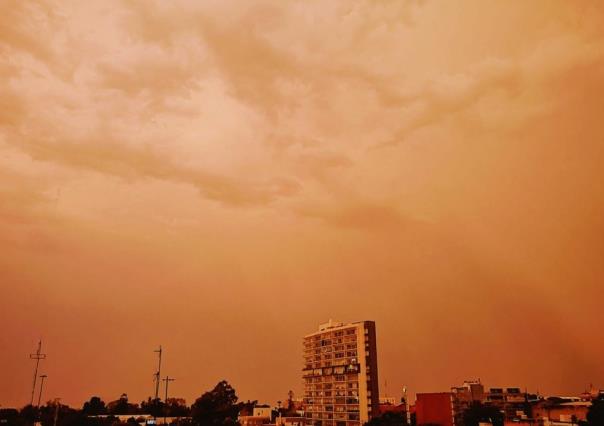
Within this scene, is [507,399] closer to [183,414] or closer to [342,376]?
[342,376]

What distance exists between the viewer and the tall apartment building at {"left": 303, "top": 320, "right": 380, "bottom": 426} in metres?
81.1

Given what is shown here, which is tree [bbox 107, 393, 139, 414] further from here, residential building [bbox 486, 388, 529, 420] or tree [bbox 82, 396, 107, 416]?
residential building [bbox 486, 388, 529, 420]

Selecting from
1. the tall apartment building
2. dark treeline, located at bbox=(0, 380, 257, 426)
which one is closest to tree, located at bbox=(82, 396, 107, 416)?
dark treeline, located at bbox=(0, 380, 257, 426)

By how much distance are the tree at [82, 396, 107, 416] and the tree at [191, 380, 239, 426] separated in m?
21.6

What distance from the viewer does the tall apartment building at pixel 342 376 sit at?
266ft

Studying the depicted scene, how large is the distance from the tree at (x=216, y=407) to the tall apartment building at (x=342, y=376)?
23634 millimetres

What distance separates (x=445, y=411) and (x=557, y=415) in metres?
15.6

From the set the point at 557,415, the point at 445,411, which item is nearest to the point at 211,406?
the point at 445,411

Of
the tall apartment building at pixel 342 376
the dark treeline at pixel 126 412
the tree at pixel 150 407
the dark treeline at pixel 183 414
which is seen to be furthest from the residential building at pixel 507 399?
the tree at pixel 150 407

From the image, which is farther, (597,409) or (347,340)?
(347,340)

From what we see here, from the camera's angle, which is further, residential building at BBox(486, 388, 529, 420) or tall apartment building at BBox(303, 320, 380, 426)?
residential building at BBox(486, 388, 529, 420)

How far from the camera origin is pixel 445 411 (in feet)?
262

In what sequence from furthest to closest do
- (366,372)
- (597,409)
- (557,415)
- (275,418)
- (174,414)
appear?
(174,414) → (275,418) → (366,372) → (557,415) → (597,409)

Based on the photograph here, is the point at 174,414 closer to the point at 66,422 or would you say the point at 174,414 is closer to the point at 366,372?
the point at 66,422
